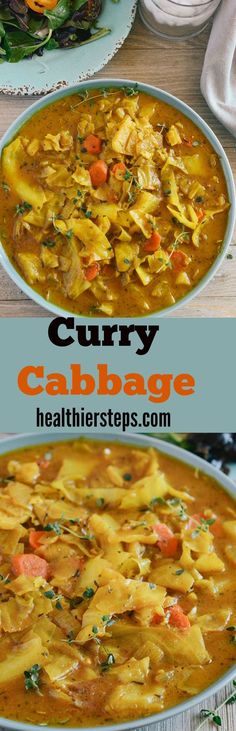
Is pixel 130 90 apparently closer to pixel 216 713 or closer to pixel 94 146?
pixel 94 146

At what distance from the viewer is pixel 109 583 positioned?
170 centimetres

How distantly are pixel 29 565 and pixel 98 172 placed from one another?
842 mm

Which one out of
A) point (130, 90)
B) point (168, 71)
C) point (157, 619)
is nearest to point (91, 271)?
point (130, 90)

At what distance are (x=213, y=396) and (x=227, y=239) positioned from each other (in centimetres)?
35

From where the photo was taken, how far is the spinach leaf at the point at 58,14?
1.97 metres

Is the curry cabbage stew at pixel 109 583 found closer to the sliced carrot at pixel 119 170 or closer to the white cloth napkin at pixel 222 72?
the sliced carrot at pixel 119 170

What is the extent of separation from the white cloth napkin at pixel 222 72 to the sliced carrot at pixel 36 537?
38.6 inches

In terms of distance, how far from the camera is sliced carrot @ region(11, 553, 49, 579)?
1.74 meters

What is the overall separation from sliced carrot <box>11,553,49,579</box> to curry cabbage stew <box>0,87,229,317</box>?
541 millimetres

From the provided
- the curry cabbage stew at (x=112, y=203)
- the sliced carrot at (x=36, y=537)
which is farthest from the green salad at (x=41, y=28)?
the sliced carrot at (x=36, y=537)

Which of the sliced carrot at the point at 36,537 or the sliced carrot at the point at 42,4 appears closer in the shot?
the sliced carrot at the point at 36,537

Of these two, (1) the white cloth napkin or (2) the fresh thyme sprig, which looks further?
(1) the white cloth napkin

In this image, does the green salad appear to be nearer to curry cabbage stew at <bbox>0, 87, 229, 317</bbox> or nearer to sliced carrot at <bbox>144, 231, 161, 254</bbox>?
curry cabbage stew at <bbox>0, 87, 229, 317</bbox>

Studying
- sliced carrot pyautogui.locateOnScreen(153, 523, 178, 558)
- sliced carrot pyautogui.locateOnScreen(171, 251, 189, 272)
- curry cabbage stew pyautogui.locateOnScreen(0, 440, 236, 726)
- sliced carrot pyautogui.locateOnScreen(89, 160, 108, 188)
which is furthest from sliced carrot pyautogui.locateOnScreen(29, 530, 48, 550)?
sliced carrot pyautogui.locateOnScreen(89, 160, 108, 188)
